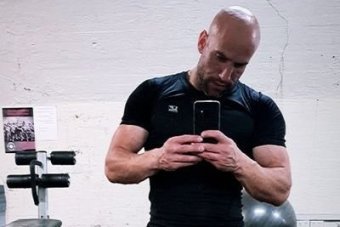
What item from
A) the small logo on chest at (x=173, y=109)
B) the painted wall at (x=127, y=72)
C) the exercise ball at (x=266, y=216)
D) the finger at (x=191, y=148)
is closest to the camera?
the finger at (x=191, y=148)

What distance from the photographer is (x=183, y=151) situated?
2.68 ft

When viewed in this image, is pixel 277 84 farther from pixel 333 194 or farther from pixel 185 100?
pixel 185 100

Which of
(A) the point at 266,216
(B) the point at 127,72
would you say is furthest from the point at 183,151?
(B) the point at 127,72

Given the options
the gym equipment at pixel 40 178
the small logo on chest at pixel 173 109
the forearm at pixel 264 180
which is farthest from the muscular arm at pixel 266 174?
the gym equipment at pixel 40 178

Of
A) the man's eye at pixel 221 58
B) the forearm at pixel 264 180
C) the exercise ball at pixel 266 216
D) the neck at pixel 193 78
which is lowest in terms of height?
the exercise ball at pixel 266 216

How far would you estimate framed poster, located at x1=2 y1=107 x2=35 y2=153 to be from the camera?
1.98 meters

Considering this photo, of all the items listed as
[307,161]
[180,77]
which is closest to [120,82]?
[180,77]

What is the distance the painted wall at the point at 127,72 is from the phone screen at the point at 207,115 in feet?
3.71

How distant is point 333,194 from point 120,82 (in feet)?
4.51

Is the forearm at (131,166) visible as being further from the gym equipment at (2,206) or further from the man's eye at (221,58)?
the gym equipment at (2,206)

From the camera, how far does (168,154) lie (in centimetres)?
83

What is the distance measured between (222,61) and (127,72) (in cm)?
117

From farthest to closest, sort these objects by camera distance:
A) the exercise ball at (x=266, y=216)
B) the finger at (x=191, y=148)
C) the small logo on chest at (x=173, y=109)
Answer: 1. the exercise ball at (x=266, y=216)
2. the small logo on chest at (x=173, y=109)
3. the finger at (x=191, y=148)

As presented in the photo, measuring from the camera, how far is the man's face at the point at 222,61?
0.85m
